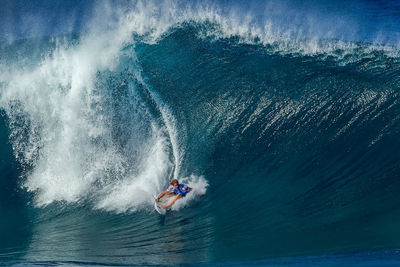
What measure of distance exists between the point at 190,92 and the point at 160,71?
1.78 m

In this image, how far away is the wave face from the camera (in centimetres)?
907

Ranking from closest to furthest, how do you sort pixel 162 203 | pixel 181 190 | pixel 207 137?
1. pixel 181 190
2. pixel 162 203
3. pixel 207 137

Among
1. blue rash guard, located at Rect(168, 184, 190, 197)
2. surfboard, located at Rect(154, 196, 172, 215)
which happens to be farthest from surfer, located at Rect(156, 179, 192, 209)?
surfboard, located at Rect(154, 196, 172, 215)

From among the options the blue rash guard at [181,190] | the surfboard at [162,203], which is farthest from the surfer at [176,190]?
the surfboard at [162,203]

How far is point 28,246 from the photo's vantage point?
10.2m

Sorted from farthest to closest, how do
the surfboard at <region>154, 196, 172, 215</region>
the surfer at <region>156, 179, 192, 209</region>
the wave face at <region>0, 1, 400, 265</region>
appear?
the surfboard at <region>154, 196, 172, 215</region> < the surfer at <region>156, 179, 192, 209</region> < the wave face at <region>0, 1, 400, 265</region>

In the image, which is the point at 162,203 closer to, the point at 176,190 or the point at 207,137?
the point at 176,190

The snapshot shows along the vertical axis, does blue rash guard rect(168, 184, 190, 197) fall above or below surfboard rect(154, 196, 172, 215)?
above

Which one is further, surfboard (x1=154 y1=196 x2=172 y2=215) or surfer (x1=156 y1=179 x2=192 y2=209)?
surfboard (x1=154 y1=196 x2=172 y2=215)

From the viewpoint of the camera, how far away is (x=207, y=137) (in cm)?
1138

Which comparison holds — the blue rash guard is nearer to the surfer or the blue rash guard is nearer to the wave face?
the surfer

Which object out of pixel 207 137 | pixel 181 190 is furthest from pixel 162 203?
pixel 207 137

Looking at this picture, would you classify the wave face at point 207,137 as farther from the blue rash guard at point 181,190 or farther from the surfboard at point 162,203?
the blue rash guard at point 181,190

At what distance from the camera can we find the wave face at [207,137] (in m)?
9.07
